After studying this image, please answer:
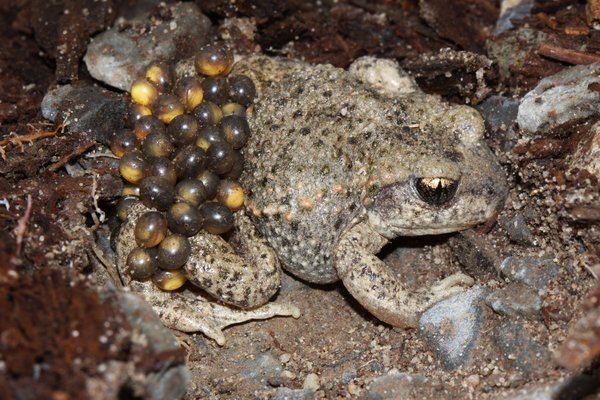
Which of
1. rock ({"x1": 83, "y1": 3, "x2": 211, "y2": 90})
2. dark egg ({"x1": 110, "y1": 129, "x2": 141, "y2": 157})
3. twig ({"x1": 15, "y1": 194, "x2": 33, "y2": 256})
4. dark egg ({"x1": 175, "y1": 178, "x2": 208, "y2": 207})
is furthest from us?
rock ({"x1": 83, "y1": 3, "x2": 211, "y2": 90})

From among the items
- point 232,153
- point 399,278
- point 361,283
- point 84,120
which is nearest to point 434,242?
point 399,278

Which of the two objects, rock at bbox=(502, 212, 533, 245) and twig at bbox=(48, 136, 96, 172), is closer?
rock at bbox=(502, 212, 533, 245)

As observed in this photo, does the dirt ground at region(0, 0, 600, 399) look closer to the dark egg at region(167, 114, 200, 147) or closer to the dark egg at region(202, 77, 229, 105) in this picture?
the dark egg at region(167, 114, 200, 147)

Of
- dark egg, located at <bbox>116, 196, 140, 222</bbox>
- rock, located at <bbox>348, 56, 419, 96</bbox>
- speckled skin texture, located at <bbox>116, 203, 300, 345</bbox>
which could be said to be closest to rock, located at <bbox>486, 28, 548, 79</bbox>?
rock, located at <bbox>348, 56, 419, 96</bbox>

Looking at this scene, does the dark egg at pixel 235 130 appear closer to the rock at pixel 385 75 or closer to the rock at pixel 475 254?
the rock at pixel 385 75

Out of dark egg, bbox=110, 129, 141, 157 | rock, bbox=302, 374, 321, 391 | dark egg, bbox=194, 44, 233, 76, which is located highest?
dark egg, bbox=194, 44, 233, 76

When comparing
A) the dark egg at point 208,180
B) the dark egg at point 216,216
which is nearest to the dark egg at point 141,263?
the dark egg at point 216,216

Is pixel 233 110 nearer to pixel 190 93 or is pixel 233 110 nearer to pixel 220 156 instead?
pixel 190 93
